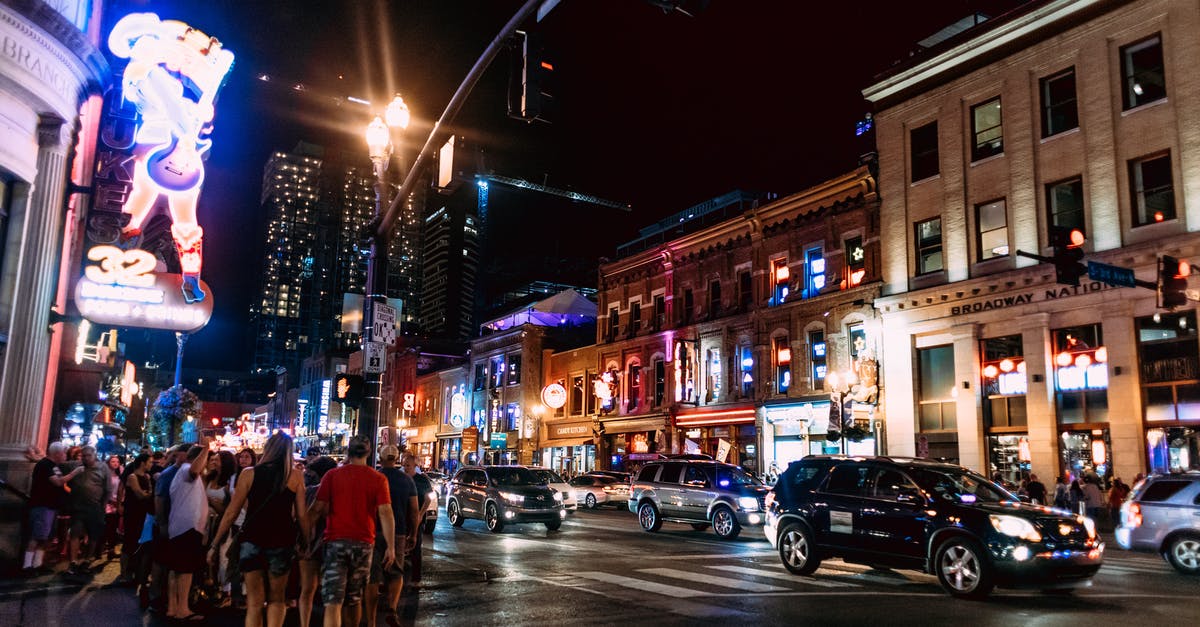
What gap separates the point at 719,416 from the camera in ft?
119

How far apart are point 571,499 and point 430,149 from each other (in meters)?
19.7

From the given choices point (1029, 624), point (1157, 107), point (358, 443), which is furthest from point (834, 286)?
point (358, 443)

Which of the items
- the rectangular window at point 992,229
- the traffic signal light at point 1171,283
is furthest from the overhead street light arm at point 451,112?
the rectangular window at point 992,229

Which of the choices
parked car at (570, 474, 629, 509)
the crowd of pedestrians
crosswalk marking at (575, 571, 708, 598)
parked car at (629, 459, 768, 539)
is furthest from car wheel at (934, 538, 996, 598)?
parked car at (570, 474, 629, 509)

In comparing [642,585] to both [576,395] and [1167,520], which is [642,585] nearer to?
[1167,520]

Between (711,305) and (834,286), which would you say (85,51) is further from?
(711,305)

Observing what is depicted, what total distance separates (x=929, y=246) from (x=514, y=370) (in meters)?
29.0

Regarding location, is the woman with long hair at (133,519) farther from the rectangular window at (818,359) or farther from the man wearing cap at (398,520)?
the rectangular window at (818,359)

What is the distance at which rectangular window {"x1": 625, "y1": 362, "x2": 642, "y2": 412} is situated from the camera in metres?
42.0

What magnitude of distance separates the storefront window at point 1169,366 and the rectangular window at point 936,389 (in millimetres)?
5959

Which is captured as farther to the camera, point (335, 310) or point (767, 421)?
point (335, 310)

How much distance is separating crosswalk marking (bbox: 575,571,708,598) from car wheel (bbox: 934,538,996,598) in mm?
3271

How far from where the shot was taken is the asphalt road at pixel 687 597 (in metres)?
9.12

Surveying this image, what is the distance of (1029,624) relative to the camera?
349 inches
